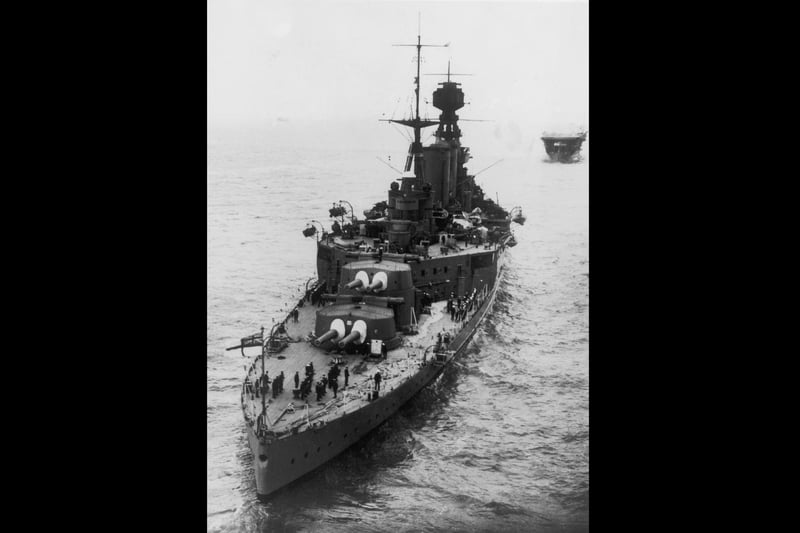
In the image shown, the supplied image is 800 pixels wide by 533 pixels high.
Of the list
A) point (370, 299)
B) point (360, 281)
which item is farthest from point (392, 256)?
point (370, 299)

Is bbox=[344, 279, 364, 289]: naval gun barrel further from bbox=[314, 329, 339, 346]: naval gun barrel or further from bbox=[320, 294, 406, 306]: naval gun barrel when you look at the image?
bbox=[314, 329, 339, 346]: naval gun barrel

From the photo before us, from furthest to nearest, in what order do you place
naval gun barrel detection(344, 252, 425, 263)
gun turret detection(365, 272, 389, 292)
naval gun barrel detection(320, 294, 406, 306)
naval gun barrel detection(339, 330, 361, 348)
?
naval gun barrel detection(344, 252, 425, 263) < gun turret detection(365, 272, 389, 292) < naval gun barrel detection(320, 294, 406, 306) < naval gun barrel detection(339, 330, 361, 348)

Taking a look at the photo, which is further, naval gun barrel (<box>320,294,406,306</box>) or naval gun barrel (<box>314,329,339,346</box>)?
naval gun barrel (<box>320,294,406,306</box>)

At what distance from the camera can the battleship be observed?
Answer: 19.6 metres

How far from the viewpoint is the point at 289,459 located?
18.6m

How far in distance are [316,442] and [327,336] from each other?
15.4ft

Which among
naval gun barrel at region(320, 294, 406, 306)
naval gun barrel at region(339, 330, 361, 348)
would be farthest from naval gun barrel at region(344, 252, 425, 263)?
naval gun barrel at region(339, 330, 361, 348)

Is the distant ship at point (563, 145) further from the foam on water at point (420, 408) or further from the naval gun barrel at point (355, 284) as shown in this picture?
the naval gun barrel at point (355, 284)

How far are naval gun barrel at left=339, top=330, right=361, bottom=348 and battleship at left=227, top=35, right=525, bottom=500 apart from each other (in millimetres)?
37

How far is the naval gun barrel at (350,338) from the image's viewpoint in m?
23.5

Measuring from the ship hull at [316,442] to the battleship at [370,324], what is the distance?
0.03 metres

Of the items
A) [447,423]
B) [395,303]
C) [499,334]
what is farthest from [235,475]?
[499,334]

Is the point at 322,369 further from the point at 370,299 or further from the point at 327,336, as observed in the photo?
the point at 370,299

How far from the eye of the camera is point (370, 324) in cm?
2411
